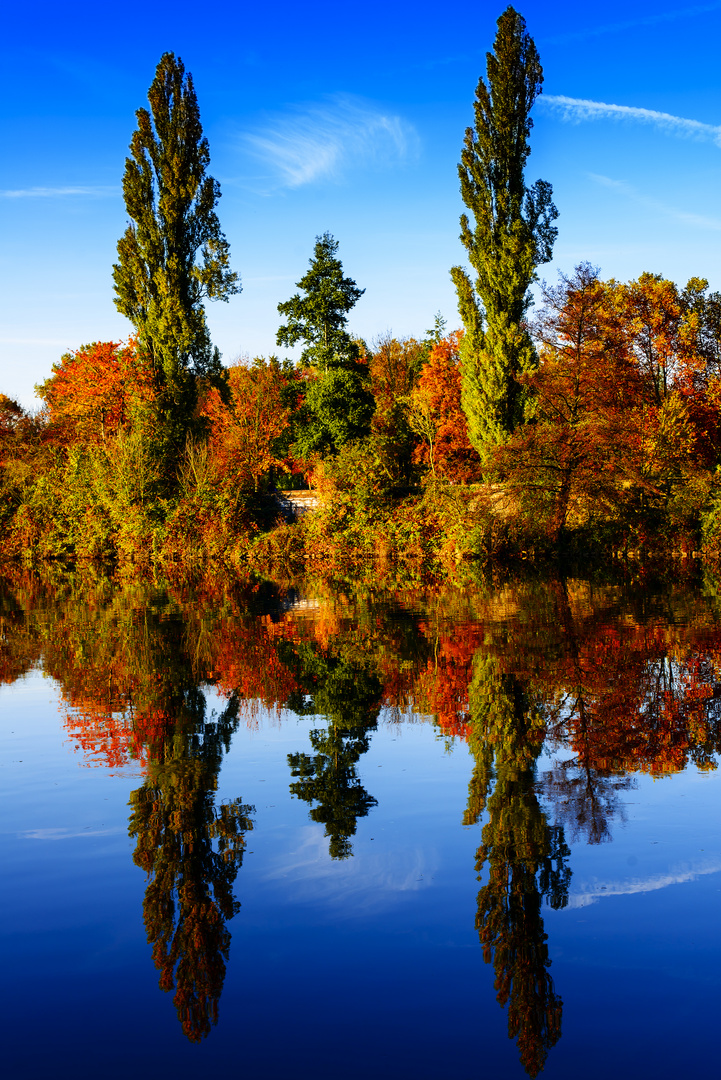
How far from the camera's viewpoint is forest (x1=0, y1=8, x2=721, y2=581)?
85.6 feet

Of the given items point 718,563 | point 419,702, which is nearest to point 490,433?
point 718,563

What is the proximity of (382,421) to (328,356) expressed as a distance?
476 cm

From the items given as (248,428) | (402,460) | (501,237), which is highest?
(501,237)

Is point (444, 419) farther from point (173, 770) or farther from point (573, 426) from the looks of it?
point (173, 770)

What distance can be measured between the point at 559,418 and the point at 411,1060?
24.7m

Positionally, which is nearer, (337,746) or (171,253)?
(337,746)

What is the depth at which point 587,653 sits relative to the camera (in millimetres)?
9938

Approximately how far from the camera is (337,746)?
679cm

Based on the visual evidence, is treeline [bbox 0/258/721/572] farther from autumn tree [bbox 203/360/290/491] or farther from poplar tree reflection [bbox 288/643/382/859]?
Answer: poplar tree reflection [bbox 288/643/382/859]

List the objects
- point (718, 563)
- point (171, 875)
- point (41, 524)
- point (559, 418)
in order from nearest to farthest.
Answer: point (171, 875) < point (718, 563) < point (559, 418) < point (41, 524)

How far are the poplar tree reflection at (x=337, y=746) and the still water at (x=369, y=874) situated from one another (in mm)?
35

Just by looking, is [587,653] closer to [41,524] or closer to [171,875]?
[171,875]

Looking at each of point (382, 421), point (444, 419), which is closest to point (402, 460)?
point (382, 421)

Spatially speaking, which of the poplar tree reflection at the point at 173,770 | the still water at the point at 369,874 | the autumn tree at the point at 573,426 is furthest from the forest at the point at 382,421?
the still water at the point at 369,874
